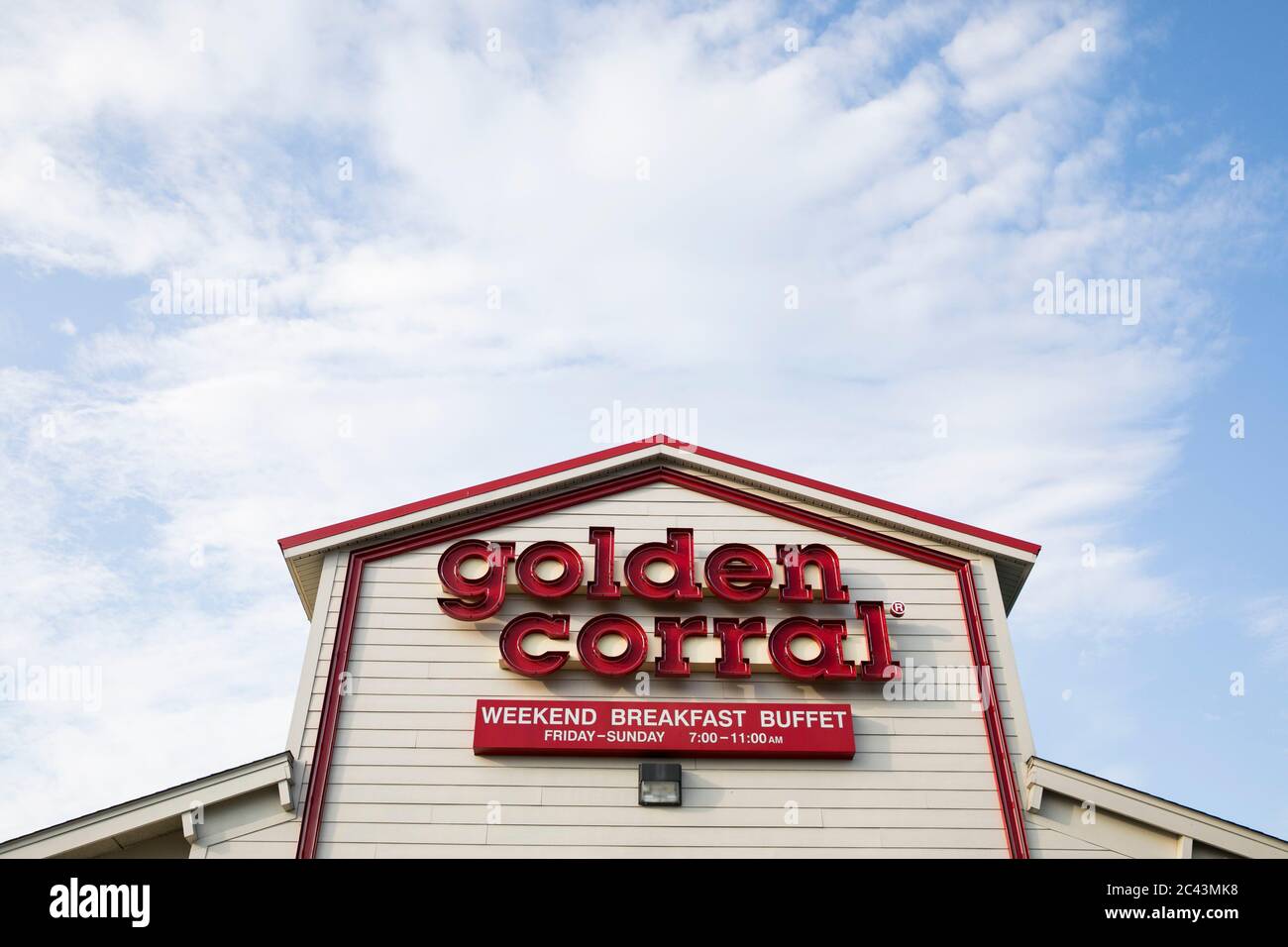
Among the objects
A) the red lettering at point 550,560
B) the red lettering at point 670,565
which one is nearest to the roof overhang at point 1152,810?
the red lettering at point 670,565

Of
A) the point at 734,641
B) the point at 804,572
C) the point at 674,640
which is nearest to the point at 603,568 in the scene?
the point at 674,640

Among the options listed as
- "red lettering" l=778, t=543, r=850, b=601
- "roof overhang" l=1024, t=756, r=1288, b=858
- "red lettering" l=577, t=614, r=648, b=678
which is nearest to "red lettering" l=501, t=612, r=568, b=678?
"red lettering" l=577, t=614, r=648, b=678

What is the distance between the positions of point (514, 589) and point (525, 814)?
11.8ft

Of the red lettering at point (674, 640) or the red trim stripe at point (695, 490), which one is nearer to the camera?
the red trim stripe at point (695, 490)

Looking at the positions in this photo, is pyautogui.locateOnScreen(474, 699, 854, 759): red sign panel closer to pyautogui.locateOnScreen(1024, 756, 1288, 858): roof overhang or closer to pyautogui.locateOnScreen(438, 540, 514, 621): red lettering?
pyautogui.locateOnScreen(438, 540, 514, 621): red lettering

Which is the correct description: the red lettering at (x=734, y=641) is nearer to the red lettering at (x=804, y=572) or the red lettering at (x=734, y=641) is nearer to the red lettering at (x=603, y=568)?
the red lettering at (x=804, y=572)

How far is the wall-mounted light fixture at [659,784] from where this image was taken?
1428cm

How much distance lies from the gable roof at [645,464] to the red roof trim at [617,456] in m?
0.02

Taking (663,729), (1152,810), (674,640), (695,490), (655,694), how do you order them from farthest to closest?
→ (695,490) → (674,640) → (655,694) → (663,729) → (1152,810)

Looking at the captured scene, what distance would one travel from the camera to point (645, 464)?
58.5 ft

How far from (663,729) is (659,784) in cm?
80
